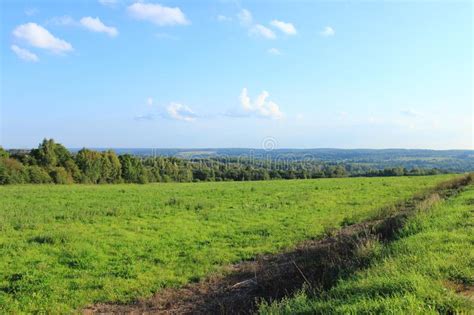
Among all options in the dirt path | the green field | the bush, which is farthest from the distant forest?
the dirt path

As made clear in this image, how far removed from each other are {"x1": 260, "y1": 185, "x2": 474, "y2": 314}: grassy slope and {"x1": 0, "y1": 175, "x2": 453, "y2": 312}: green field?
4.49m

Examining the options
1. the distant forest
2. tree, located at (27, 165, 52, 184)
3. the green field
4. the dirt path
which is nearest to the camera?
the dirt path

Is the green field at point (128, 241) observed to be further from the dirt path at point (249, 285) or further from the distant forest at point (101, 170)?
the distant forest at point (101, 170)

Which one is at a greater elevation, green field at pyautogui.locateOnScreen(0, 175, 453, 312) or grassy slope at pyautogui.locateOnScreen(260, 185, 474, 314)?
grassy slope at pyautogui.locateOnScreen(260, 185, 474, 314)

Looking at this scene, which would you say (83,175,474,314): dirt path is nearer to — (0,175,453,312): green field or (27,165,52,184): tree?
(0,175,453,312): green field

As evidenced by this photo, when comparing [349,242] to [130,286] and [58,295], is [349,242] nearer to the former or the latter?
[130,286]

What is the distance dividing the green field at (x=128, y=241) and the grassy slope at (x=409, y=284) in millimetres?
4493

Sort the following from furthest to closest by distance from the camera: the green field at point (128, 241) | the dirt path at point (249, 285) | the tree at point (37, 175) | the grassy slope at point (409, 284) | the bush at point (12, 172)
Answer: the tree at point (37, 175) < the bush at point (12, 172) < the green field at point (128, 241) < the dirt path at point (249, 285) < the grassy slope at point (409, 284)

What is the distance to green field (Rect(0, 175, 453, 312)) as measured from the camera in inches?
339

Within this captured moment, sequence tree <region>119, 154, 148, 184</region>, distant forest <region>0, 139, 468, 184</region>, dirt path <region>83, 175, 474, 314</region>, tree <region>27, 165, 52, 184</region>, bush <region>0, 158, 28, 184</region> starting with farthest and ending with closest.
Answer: tree <region>119, 154, 148, 184</region>
distant forest <region>0, 139, 468, 184</region>
tree <region>27, 165, 52, 184</region>
bush <region>0, 158, 28, 184</region>
dirt path <region>83, 175, 474, 314</region>

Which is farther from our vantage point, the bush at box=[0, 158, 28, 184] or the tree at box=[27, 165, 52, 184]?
the tree at box=[27, 165, 52, 184]

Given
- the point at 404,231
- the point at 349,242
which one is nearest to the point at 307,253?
the point at 349,242

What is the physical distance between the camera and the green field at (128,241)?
8609mm

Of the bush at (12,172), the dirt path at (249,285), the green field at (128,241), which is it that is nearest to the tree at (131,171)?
the bush at (12,172)
